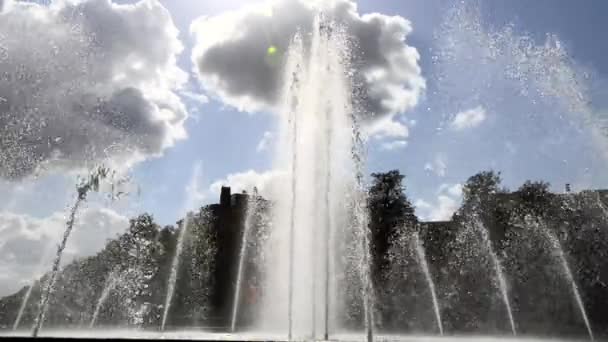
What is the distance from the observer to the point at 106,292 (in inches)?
1735

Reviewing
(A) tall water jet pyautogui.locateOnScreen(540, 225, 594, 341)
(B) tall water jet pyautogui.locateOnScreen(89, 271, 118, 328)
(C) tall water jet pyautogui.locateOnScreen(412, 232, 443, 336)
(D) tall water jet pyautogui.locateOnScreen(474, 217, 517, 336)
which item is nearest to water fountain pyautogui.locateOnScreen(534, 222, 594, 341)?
(A) tall water jet pyautogui.locateOnScreen(540, 225, 594, 341)

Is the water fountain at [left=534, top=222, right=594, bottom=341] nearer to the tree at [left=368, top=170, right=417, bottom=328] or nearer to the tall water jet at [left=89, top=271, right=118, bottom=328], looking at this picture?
the tree at [left=368, top=170, right=417, bottom=328]

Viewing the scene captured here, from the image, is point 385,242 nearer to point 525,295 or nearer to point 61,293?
point 525,295

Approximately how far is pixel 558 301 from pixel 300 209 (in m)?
21.0

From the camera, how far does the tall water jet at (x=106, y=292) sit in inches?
1556

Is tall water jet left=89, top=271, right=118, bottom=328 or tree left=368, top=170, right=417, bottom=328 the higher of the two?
tree left=368, top=170, right=417, bottom=328

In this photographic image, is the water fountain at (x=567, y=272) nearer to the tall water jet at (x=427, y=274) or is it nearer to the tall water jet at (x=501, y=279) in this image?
the tall water jet at (x=501, y=279)

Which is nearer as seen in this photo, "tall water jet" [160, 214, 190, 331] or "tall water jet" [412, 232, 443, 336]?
"tall water jet" [412, 232, 443, 336]

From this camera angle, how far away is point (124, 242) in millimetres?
54344

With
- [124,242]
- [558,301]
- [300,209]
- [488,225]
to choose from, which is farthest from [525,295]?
[124,242]

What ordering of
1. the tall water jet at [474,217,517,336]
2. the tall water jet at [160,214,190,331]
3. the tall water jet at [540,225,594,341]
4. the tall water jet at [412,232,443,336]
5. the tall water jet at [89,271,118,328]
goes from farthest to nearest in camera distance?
the tall water jet at [160,214,190,331]
the tall water jet at [89,271,118,328]
the tall water jet at [474,217,517,336]
the tall water jet at [412,232,443,336]
the tall water jet at [540,225,594,341]

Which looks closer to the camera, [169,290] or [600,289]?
[600,289]

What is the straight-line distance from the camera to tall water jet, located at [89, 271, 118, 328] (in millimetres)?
39531

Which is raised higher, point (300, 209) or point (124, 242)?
point (124, 242)
